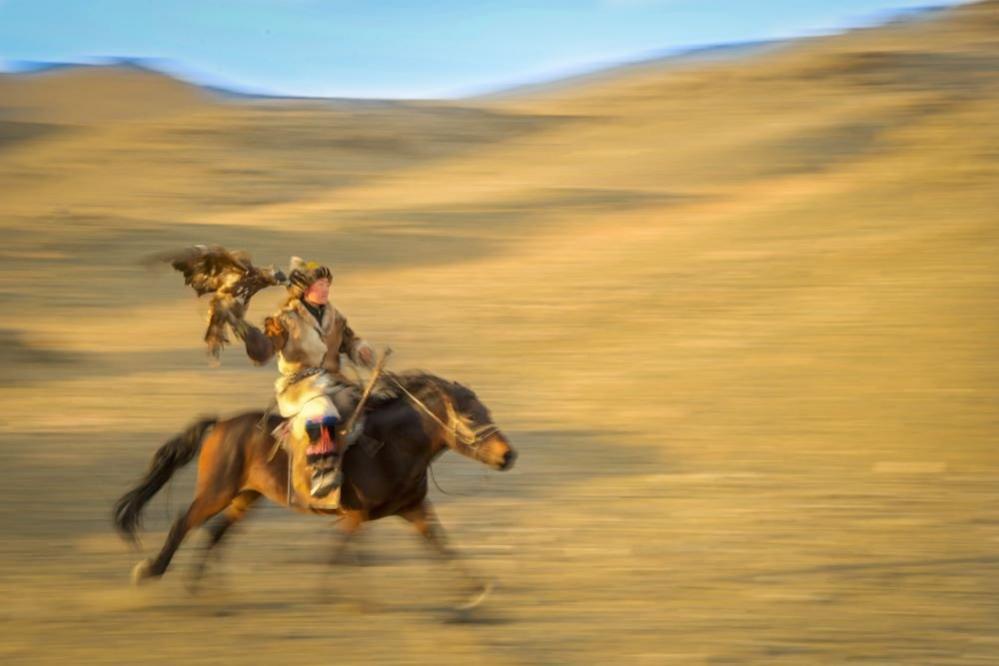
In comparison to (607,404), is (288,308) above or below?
above

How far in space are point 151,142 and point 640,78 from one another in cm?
2914

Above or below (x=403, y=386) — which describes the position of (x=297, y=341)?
above

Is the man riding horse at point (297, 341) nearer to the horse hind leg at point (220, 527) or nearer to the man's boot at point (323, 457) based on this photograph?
the man's boot at point (323, 457)

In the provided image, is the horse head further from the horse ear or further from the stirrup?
the stirrup

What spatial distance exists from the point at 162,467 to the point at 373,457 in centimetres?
146

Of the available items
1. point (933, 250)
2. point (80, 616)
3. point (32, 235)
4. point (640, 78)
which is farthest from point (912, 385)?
point (640, 78)

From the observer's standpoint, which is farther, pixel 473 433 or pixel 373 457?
pixel 373 457

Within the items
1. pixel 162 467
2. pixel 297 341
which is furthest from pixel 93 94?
pixel 297 341

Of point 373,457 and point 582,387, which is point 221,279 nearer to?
point 373,457

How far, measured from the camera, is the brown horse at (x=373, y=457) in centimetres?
743

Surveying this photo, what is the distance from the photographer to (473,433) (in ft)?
24.0

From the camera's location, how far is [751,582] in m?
8.57

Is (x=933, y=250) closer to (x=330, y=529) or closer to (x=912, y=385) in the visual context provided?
(x=912, y=385)

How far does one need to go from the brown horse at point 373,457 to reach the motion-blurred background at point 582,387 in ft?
1.74
